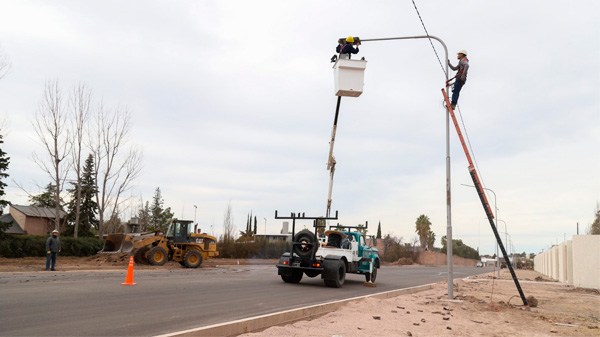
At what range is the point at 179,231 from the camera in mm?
27750

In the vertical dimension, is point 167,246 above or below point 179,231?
below

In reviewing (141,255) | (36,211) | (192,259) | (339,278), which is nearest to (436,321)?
(339,278)

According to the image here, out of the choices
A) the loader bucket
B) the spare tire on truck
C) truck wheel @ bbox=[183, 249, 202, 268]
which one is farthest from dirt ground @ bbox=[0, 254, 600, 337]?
the loader bucket

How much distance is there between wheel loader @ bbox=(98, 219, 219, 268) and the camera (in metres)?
26.1

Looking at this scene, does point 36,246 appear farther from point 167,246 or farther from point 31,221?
point 31,221

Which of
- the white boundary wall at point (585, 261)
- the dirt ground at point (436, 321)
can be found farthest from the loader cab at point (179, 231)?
the white boundary wall at point (585, 261)

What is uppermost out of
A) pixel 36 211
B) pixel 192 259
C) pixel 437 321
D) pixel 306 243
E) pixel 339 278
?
pixel 36 211

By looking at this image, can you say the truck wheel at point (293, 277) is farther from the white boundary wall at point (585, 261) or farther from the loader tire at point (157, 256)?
the white boundary wall at point (585, 261)

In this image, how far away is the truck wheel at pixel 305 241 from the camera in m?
17.5

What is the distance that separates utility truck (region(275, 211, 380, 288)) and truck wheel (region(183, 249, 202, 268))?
10.1 metres

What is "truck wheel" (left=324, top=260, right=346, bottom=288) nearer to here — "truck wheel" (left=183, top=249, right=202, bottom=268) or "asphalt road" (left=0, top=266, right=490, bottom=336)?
"asphalt road" (left=0, top=266, right=490, bottom=336)

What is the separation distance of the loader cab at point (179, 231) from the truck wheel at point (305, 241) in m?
12.0

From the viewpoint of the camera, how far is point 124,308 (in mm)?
9594

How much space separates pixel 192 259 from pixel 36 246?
43.7 ft
